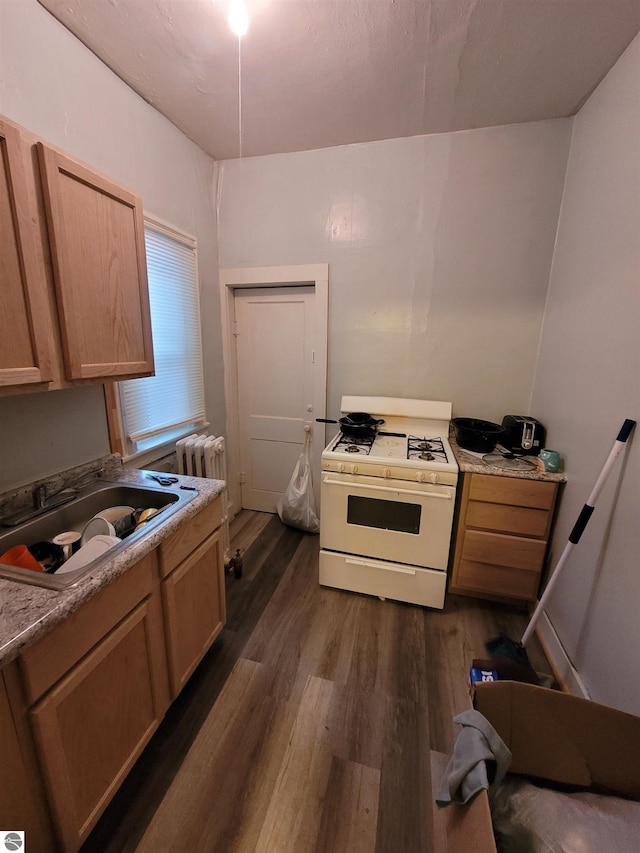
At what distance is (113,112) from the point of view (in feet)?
5.11

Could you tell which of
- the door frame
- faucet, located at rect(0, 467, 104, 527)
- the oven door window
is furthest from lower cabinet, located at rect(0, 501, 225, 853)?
the door frame

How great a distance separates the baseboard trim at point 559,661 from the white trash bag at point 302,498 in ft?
5.00

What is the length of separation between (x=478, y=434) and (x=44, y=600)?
2049mm

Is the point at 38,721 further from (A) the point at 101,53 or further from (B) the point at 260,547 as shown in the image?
(A) the point at 101,53

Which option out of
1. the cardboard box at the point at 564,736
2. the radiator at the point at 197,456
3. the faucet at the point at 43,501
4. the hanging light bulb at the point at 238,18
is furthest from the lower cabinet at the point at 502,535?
the hanging light bulb at the point at 238,18

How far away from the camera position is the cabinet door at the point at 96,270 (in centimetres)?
105

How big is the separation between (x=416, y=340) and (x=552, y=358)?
31.5 inches

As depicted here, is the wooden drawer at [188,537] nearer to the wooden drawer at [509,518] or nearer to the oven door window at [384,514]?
the oven door window at [384,514]

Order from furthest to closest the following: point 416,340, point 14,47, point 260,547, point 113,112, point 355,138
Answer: point 260,547
point 416,340
point 355,138
point 113,112
point 14,47

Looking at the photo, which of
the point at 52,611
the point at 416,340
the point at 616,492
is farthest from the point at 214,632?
the point at 416,340

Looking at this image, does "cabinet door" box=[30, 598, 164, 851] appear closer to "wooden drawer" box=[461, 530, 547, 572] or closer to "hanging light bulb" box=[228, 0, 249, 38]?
"wooden drawer" box=[461, 530, 547, 572]

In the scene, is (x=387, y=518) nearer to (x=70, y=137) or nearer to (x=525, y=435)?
(x=525, y=435)

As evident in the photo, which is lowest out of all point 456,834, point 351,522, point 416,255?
→ point 456,834

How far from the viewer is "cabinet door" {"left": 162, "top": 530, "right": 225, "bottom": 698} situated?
125cm
